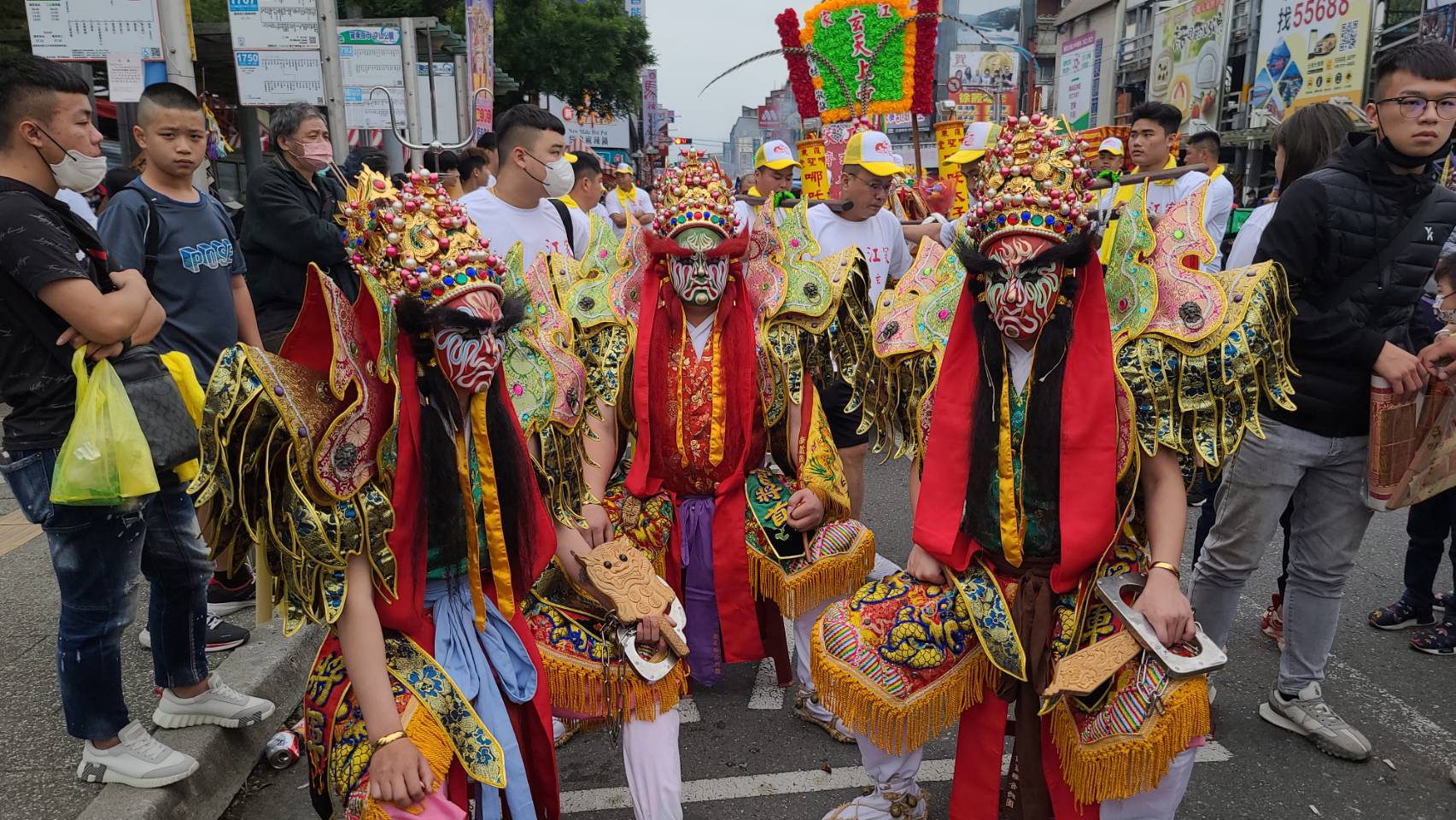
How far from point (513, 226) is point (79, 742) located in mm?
2629

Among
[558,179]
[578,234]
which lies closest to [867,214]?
[578,234]

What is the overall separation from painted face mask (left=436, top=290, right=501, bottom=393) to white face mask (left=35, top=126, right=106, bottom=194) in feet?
4.19

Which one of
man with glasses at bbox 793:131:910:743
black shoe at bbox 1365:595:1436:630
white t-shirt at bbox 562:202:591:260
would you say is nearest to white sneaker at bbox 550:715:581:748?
man with glasses at bbox 793:131:910:743

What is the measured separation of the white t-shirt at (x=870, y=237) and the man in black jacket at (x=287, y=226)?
2.39 m

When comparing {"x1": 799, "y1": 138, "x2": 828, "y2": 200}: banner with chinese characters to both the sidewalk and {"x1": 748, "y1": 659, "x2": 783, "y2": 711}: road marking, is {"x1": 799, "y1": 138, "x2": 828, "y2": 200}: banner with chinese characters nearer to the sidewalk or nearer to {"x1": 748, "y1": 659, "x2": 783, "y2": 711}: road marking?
{"x1": 748, "y1": 659, "x2": 783, "y2": 711}: road marking

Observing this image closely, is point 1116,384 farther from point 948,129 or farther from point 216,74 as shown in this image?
point 216,74

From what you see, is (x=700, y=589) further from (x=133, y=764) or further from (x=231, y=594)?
(x=231, y=594)

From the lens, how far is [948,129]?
751cm

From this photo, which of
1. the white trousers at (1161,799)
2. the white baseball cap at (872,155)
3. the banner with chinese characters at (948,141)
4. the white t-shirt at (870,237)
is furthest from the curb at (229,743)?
the banner with chinese characters at (948,141)

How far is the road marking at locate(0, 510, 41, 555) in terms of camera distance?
453cm

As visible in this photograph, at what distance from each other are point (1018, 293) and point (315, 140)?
3.43 metres

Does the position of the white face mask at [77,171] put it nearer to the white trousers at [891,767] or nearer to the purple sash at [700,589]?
the purple sash at [700,589]

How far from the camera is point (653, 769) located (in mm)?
2332

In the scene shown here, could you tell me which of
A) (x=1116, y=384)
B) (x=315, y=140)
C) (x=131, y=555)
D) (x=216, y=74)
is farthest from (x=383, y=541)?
(x=216, y=74)
